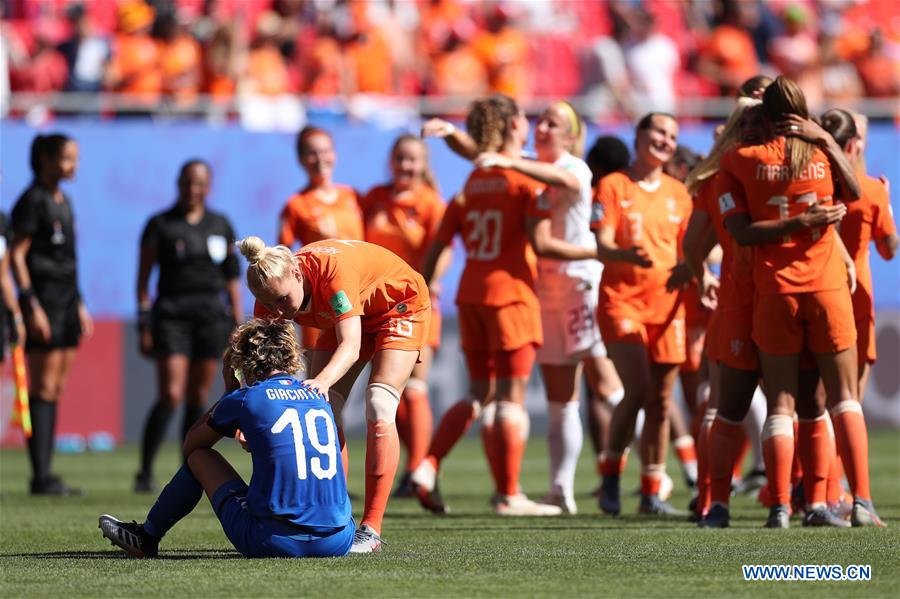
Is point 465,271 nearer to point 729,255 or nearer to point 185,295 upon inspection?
point 729,255

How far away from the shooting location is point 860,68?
2189 cm

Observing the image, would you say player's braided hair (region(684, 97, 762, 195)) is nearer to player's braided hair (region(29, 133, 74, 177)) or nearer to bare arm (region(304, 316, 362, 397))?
bare arm (region(304, 316, 362, 397))

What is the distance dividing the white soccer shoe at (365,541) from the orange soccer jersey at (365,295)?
2.75 ft

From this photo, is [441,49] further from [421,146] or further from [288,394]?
[288,394]

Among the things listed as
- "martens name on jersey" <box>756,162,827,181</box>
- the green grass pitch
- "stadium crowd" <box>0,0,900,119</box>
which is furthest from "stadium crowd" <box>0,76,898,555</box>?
"stadium crowd" <box>0,0,900,119</box>

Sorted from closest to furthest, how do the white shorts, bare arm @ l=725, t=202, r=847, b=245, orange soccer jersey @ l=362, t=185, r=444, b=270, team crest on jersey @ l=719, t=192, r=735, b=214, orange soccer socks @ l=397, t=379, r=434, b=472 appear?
bare arm @ l=725, t=202, r=847, b=245
team crest on jersey @ l=719, t=192, r=735, b=214
the white shorts
orange soccer socks @ l=397, t=379, r=434, b=472
orange soccer jersey @ l=362, t=185, r=444, b=270

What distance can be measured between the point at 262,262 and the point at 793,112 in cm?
283

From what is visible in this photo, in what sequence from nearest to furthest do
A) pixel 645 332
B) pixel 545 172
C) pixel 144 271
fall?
pixel 545 172 < pixel 645 332 < pixel 144 271

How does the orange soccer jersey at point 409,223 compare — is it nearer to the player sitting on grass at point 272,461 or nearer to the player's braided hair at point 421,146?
the player's braided hair at point 421,146

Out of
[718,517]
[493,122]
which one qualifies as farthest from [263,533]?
[493,122]

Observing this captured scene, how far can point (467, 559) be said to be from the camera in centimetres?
739

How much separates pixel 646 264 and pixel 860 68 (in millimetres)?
13155

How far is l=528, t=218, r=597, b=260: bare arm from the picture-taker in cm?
993

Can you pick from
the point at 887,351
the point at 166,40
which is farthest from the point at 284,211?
the point at 887,351
